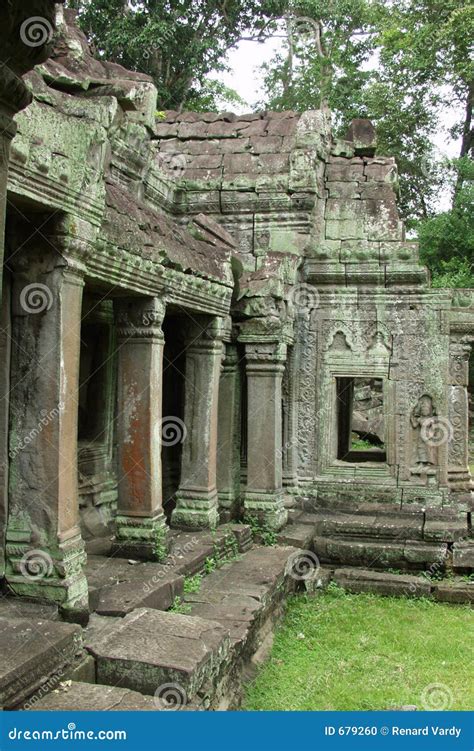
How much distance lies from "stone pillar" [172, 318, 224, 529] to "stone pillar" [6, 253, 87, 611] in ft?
9.47

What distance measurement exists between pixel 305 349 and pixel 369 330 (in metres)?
0.92

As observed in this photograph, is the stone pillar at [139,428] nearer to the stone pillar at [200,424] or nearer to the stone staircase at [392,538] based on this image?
the stone pillar at [200,424]

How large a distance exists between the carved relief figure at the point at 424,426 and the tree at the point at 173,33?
11.8 m

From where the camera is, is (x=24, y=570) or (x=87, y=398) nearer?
(x=24, y=570)

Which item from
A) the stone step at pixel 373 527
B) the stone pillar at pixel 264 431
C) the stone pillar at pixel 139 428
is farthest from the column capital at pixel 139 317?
the stone step at pixel 373 527

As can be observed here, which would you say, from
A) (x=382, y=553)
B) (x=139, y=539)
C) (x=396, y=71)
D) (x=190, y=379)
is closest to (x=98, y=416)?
(x=190, y=379)

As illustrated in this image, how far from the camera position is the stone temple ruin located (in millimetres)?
4238

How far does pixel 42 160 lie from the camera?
4.06 metres

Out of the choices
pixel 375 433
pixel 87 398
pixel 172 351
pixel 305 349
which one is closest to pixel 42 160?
pixel 87 398

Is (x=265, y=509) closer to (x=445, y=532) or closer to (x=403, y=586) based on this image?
(x=403, y=586)

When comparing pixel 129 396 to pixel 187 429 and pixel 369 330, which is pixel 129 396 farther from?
pixel 369 330

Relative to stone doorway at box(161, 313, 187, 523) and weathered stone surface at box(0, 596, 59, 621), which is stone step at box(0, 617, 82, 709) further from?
stone doorway at box(161, 313, 187, 523)

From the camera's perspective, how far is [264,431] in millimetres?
8555

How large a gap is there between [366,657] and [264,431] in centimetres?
312
